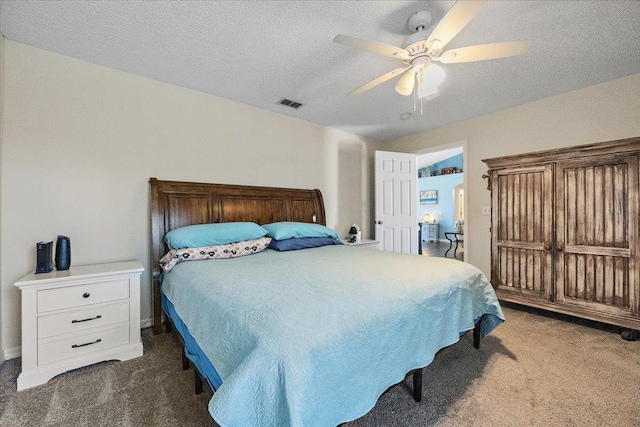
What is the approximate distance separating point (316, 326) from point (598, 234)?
301 centimetres

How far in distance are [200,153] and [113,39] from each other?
114 centimetres

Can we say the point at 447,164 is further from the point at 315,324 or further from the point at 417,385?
the point at 315,324

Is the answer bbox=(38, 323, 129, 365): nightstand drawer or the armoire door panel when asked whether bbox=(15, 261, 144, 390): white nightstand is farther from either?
the armoire door panel

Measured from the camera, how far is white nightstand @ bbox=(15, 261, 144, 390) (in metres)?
1.70

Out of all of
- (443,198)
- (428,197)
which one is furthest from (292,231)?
(428,197)

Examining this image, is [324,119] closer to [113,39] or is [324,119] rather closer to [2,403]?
[113,39]

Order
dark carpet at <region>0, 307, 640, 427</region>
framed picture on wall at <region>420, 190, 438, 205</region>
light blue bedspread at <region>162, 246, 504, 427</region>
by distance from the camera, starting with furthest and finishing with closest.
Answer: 1. framed picture on wall at <region>420, 190, 438, 205</region>
2. dark carpet at <region>0, 307, 640, 427</region>
3. light blue bedspread at <region>162, 246, 504, 427</region>

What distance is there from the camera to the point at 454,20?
1391mm

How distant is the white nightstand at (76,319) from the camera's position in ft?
5.58

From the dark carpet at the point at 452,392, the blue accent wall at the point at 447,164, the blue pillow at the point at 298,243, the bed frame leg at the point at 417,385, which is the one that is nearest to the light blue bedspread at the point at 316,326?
the bed frame leg at the point at 417,385

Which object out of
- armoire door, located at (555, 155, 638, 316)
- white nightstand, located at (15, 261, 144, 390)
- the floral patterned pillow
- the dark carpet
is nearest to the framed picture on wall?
armoire door, located at (555, 155, 638, 316)

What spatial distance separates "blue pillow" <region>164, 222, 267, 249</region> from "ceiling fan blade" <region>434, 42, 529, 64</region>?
6.89 feet

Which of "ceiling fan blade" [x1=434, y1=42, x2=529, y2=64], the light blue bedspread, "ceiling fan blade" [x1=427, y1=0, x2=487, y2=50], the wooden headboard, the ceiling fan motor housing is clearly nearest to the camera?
the light blue bedspread

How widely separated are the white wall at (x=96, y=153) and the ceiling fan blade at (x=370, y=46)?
6.30ft
